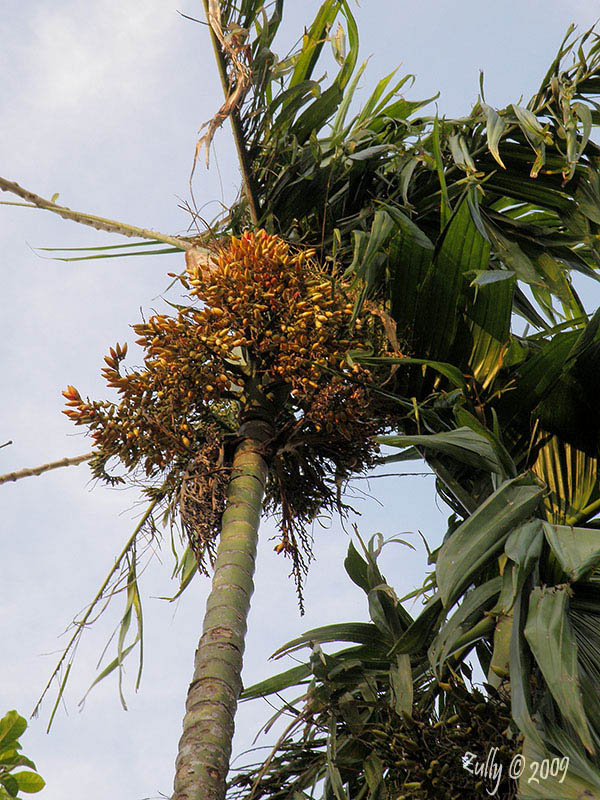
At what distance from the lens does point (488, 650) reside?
288cm

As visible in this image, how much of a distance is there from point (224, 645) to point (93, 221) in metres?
1.81

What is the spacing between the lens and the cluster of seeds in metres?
3.03

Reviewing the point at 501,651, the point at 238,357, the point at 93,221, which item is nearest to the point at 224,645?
the point at 501,651

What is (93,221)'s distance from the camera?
3477 mm

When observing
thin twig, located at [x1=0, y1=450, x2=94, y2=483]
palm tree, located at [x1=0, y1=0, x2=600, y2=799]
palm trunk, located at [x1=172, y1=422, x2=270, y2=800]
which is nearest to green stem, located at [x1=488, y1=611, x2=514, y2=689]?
palm tree, located at [x1=0, y1=0, x2=600, y2=799]

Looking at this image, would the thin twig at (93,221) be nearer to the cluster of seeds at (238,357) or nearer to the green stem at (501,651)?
the cluster of seeds at (238,357)

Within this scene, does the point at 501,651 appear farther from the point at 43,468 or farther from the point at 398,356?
the point at 43,468

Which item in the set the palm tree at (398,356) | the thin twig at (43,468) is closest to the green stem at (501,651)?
the palm tree at (398,356)

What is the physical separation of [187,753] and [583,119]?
2594mm

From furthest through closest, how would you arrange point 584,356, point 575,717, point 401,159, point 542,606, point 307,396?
point 401,159
point 307,396
point 584,356
point 542,606
point 575,717

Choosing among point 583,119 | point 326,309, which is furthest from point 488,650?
point 583,119

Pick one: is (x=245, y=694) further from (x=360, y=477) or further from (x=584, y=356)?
(x=584, y=356)

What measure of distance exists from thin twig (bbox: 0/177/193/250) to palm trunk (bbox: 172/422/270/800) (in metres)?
0.92

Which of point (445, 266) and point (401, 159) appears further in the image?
point (401, 159)
